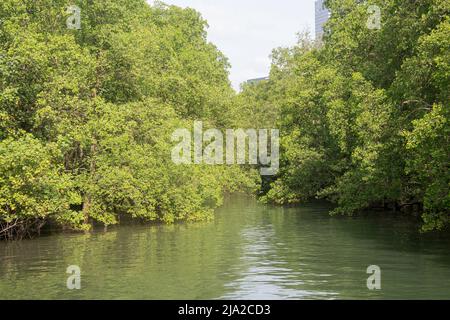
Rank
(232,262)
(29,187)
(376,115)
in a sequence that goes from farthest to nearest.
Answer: (376,115) → (29,187) → (232,262)

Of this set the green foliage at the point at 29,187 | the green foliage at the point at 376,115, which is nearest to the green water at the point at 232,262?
the green foliage at the point at 29,187

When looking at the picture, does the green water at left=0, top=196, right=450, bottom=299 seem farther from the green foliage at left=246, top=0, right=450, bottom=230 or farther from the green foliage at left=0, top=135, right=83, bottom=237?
the green foliage at left=246, top=0, right=450, bottom=230

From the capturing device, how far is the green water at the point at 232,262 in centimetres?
1767

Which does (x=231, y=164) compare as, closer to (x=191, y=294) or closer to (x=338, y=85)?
(x=338, y=85)

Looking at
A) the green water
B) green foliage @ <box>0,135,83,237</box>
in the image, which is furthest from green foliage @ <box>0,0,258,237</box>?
the green water

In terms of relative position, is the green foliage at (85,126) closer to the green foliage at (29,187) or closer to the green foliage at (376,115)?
the green foliage at (29,187)

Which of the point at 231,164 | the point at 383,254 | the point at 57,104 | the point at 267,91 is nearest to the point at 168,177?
the point at 57,104

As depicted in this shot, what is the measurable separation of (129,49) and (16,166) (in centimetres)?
1438

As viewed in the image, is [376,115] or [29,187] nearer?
[29,187]

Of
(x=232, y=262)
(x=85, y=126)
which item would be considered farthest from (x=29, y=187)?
(x=232, y=262)

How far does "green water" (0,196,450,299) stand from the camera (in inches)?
696

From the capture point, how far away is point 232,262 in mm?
23188

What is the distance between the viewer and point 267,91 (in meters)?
91.3

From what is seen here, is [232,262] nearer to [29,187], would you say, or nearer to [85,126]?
[29,187]
